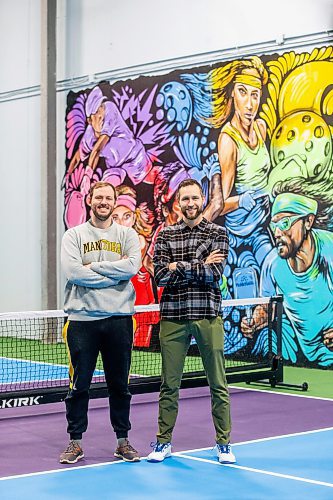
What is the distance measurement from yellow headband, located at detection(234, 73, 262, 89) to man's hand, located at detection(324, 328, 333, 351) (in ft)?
11.1

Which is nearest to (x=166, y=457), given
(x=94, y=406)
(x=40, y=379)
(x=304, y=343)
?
(x=94, y=406)

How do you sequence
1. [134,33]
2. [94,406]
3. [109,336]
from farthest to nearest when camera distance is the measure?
[134,33] < [94,406] < [109,336]

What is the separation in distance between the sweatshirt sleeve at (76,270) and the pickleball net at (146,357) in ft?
4.76

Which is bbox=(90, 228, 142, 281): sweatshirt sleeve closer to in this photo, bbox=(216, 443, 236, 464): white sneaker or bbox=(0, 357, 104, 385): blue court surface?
bbox=(216, 443, 236, 464): white sneaker

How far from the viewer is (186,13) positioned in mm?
13594

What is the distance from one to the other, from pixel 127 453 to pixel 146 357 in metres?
6.66

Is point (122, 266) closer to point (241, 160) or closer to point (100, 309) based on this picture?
point (100, 309)

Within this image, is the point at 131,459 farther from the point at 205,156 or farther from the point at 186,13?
the point at 186,13

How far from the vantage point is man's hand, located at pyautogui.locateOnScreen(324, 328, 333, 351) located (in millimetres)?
11766

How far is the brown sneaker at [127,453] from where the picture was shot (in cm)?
637

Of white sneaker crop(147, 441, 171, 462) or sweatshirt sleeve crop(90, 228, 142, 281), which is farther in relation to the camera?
white sneaker crop(147, 441, 171, 462)

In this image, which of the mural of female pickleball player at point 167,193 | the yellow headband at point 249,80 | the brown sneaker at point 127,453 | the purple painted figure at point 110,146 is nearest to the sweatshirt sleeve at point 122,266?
the brown sneaker at point 127,453

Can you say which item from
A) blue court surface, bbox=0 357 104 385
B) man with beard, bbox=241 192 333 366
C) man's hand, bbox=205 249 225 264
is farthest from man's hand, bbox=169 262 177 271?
man with beard, bbox=241 192 333 366

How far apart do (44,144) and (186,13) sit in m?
3.26
